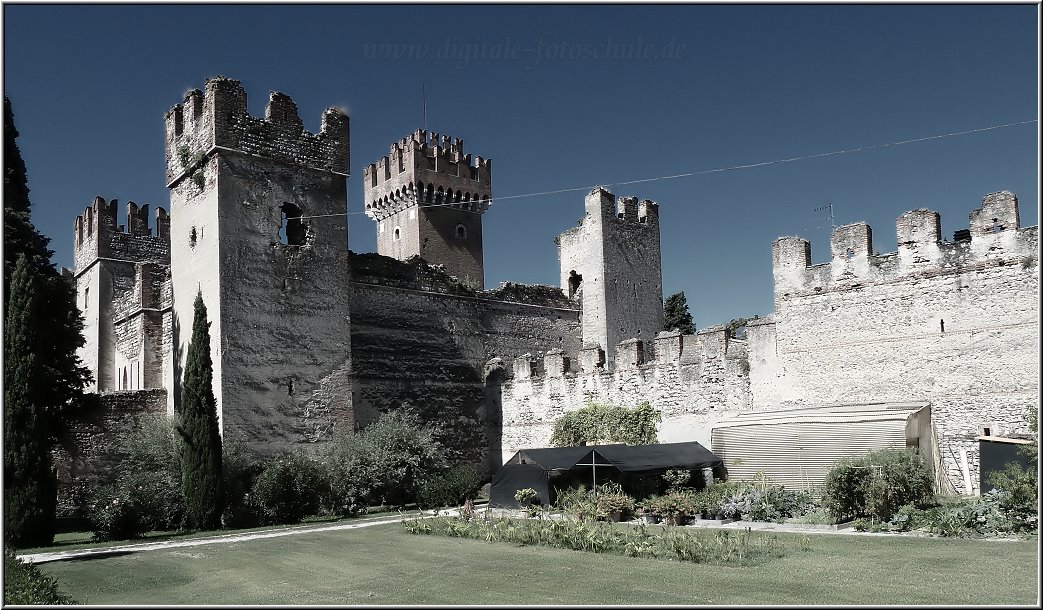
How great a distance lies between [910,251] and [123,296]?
23225 millimetres

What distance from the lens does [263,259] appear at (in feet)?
76.7

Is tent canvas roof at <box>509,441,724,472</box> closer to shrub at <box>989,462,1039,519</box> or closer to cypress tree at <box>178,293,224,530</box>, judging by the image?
cypress tree at <box>178,293,224,530</box>

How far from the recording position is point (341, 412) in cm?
2430

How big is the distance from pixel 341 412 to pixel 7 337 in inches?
338

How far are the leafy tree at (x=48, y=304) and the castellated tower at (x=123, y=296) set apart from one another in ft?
6.59

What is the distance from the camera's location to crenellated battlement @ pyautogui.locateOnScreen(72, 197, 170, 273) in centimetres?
3372

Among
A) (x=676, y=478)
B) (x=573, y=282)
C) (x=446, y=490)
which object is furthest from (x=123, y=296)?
(x=676, y=478)

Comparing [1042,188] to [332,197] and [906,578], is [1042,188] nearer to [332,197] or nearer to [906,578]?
[906,578]

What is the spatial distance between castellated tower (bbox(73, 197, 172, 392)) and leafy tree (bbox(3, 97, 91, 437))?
79.1 inches

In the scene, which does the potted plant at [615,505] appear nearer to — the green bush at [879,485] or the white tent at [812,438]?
the white tent at [812,438]

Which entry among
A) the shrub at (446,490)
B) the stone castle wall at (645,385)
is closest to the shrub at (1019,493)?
the stone castle wall at (645,385)

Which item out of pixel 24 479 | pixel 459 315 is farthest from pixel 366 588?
pixel 459 315

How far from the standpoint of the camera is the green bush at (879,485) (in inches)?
599

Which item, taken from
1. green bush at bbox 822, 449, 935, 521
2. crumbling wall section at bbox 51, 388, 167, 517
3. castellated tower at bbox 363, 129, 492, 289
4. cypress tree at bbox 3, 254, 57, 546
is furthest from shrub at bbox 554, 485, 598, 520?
castellated tower at bbox 363, 129, 492, 289
